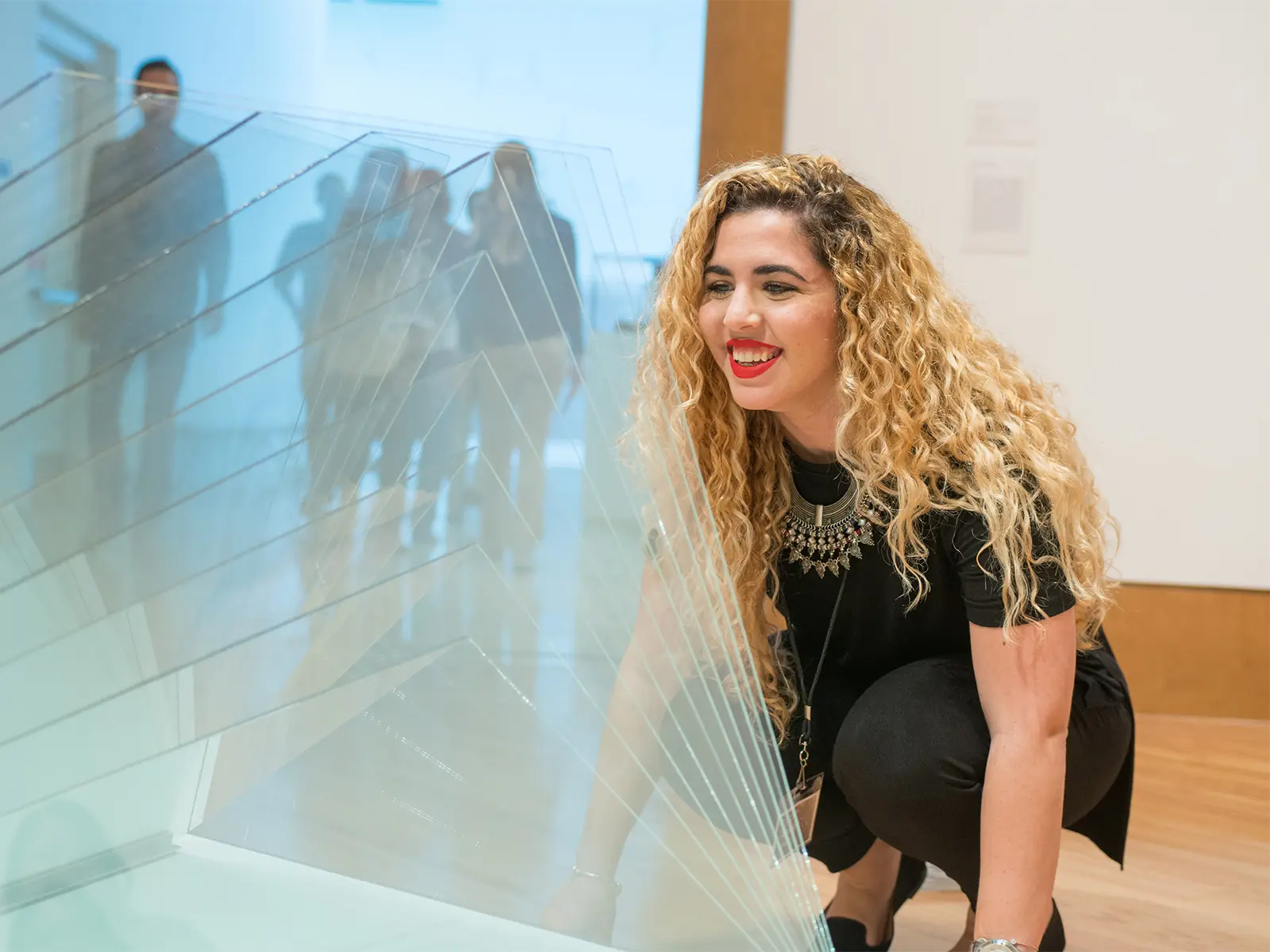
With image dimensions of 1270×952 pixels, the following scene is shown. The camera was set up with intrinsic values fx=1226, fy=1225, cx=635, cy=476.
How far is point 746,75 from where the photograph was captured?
2859mm

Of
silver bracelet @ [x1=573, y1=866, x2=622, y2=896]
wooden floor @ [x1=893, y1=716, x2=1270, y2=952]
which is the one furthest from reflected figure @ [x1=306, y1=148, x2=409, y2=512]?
wooden floor @ [x1=893, y1=716, x2=1270, y2=952]

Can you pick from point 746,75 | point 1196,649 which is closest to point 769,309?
point 746,75

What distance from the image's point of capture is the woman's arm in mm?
936

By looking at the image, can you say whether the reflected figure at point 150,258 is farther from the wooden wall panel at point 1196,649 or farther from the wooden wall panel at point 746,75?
the wooden wall panel at point 1196,649

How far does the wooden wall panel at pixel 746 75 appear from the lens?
284 cm

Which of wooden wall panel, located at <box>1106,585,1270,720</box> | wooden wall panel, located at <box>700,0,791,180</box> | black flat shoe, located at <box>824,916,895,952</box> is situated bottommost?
wooden wall panel, located at <box>1106,585,1270,720</box>

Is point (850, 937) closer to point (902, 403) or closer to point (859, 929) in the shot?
point (859, 929)

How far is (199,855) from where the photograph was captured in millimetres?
677

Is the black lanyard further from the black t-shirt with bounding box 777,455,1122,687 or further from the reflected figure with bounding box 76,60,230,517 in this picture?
the reflected figure with bounding box 76,60,230,517

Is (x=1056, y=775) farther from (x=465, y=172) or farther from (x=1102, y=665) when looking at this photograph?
(x=465, y=172)

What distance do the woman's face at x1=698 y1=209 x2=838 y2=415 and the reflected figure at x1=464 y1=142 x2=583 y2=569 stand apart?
33cm

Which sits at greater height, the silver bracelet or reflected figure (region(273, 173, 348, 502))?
reflected figure (region(273, 173, 348, 502))

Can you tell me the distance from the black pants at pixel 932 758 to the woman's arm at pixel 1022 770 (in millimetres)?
30

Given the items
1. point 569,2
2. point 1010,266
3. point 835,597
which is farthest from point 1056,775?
point 569,2
